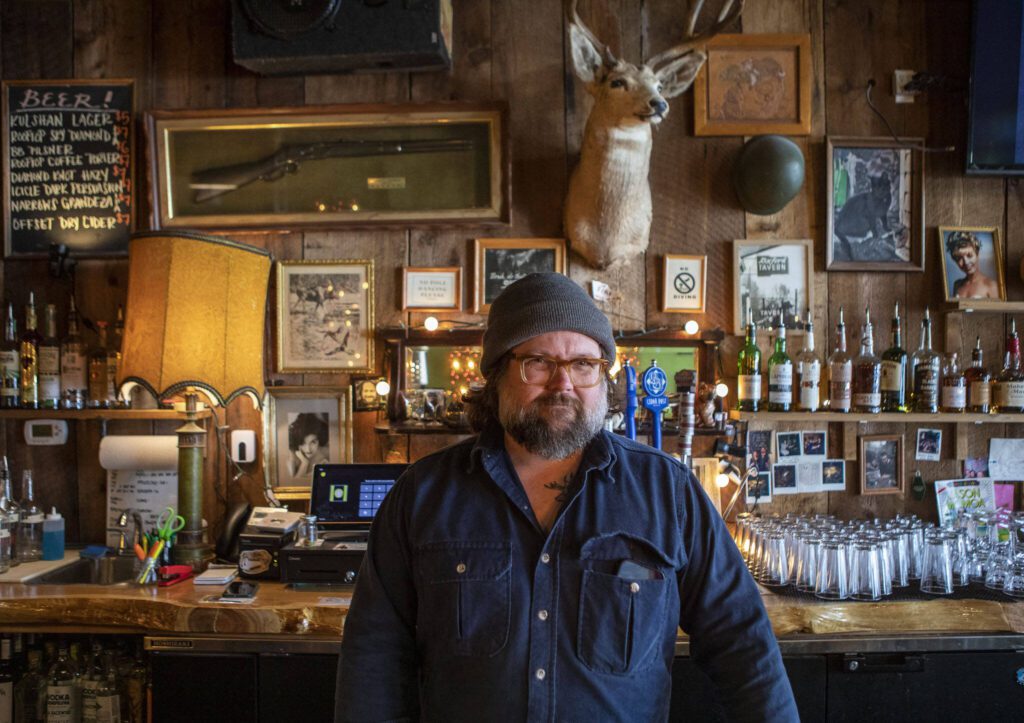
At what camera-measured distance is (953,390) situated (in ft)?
8.57

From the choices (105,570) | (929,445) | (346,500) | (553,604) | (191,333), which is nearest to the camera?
(553,604)

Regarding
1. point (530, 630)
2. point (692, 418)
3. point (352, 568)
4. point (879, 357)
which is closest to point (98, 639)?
point (352, 568)

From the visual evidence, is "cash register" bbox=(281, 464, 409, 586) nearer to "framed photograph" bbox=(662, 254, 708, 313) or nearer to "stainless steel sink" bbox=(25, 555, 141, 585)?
"stainless steel sink" bbox=(25, 555, 141, 585)

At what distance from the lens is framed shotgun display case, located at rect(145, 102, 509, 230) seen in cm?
272

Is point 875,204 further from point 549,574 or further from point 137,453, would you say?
point 137,453

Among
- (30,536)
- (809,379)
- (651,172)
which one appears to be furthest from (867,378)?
(30,536)

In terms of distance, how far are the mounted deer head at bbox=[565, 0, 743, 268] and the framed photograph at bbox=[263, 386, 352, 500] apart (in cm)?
114

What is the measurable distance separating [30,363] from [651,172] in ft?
8.33

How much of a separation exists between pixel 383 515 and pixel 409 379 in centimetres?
126

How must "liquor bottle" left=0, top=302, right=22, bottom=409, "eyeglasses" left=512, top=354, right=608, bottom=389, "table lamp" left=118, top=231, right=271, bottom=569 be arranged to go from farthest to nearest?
"liquor bottle" left=0, top=302, right=22, bottom=409
"table lamp" left=118, top=231, right=271, bottom=569
"eyeglasses" left=512, top=354, right=608, bottom=389

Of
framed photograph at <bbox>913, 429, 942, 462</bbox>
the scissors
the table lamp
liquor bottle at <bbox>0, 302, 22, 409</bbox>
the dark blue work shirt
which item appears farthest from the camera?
framed photograph at <bbox>913, 429, 942, 462</bbox>

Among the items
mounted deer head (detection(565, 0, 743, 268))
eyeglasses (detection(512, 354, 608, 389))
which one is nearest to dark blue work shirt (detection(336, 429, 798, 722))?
eyeglasses (detection(512, 354, 608, 389))

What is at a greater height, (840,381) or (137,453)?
(840,381)

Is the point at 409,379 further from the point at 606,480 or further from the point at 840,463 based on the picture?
the point at 840,463
